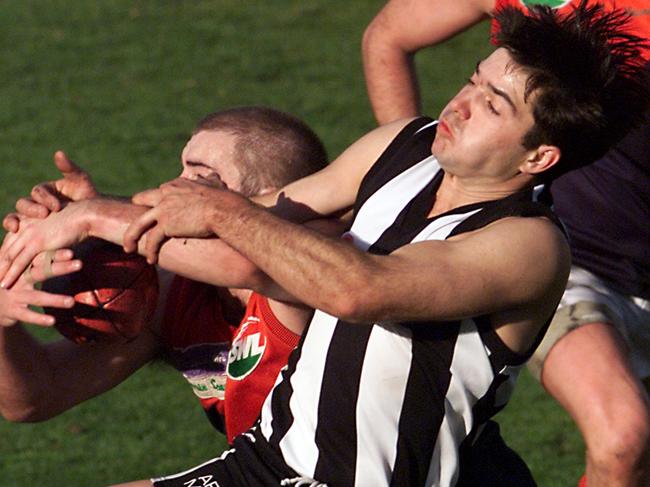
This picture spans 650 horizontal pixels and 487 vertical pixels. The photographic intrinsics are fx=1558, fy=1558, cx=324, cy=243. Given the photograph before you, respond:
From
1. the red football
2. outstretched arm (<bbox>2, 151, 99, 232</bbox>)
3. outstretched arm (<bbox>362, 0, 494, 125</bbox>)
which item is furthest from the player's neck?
outstretched arm (<bbox>362, 0, 494, 125</bbox>)

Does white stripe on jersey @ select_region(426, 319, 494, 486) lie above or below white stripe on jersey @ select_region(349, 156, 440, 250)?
below

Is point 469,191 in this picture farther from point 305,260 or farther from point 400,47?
point 400,47

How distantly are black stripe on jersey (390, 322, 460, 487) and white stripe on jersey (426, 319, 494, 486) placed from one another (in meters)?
0.02

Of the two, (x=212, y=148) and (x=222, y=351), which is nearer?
(x=212, y=148)

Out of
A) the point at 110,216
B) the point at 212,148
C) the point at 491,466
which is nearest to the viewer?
the point at 110,216

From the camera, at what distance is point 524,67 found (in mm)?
4109

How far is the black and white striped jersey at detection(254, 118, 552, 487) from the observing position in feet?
13.2

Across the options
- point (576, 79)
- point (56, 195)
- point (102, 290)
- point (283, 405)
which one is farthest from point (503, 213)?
point (56, 195)

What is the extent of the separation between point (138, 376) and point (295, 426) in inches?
123

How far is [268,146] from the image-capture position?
4.69m

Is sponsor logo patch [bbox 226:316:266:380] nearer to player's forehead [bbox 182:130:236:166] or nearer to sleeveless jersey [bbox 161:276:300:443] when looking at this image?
sleeveless jersey [bbox 161:276:300:443]

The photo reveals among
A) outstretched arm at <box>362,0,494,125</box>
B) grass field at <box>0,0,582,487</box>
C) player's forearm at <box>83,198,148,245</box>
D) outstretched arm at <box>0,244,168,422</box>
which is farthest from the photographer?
grass field at <box>0,0,582,487</box>

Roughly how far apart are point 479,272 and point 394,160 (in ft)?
2.10

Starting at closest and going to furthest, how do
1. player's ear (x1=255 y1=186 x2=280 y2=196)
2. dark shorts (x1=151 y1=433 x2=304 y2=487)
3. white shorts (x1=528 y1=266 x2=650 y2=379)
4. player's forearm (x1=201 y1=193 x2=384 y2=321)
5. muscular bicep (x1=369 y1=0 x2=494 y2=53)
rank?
player's forearm (x1=201 y1=193 x2=384 y2=321) → dark shorts (x1=151 y1=433 x2=304 y2=487) → player's ear (x1=255 y1=186 x2=280 y2=196) → white shorts (x1=528 y1=266 x2=650 y2=379) → muscular bicep (x1=369 y1=0 x2=494 y2=53)
